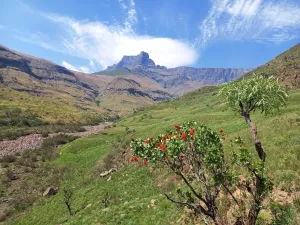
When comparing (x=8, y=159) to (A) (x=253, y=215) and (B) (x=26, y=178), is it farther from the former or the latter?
(A) (x=253, y=215)

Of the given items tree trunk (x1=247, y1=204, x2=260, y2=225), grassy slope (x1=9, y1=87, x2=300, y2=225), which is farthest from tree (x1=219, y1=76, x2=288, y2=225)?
tree trunk (x1=247, y1=204, x2=260, y2=225)

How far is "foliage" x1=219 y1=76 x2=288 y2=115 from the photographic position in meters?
17.9

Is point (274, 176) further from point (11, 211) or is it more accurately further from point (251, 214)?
point (11, 211)

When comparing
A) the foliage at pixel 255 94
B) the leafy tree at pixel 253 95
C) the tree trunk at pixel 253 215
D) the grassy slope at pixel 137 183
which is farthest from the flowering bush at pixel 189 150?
the grassy slope at pixel 137 183

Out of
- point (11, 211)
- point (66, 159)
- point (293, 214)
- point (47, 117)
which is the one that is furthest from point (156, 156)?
point (47, 117)

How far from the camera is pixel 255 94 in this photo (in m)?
18.0

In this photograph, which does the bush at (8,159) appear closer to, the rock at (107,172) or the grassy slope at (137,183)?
the grassy slope at (137,183)

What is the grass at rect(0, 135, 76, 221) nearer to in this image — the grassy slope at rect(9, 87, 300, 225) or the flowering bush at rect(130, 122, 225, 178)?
the grassy slope at rect(9, 87, 300, 225)

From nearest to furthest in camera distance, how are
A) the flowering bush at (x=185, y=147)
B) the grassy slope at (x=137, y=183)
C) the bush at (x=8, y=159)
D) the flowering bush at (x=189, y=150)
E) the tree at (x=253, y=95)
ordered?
the flowering bush at (x=185, y=147) < the flowering bush at (x=189, y=150) < the tree at (x=253, y=95) < the grassy slope at (x=137, y=183) < the bush at (x=8, y=159)

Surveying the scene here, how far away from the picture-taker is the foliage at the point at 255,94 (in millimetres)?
17859

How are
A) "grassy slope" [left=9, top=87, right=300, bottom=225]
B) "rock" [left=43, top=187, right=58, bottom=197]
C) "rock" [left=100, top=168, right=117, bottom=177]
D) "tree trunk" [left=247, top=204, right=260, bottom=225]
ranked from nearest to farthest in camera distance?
"tree trunk" [left=247, top=204, right=260, bottom=225] < "grassy slope" [left=9, top=87, right=300, bottom=225] < "rock" [left=43, top=187, right=58, bottom=197] < "rock" [left=100, top=168, right=117, bottom=177]

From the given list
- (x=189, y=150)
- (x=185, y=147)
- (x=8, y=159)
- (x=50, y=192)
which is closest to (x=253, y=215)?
(x=189, y=150)

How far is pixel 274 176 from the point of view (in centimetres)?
1791

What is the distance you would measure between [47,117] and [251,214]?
15752cm
